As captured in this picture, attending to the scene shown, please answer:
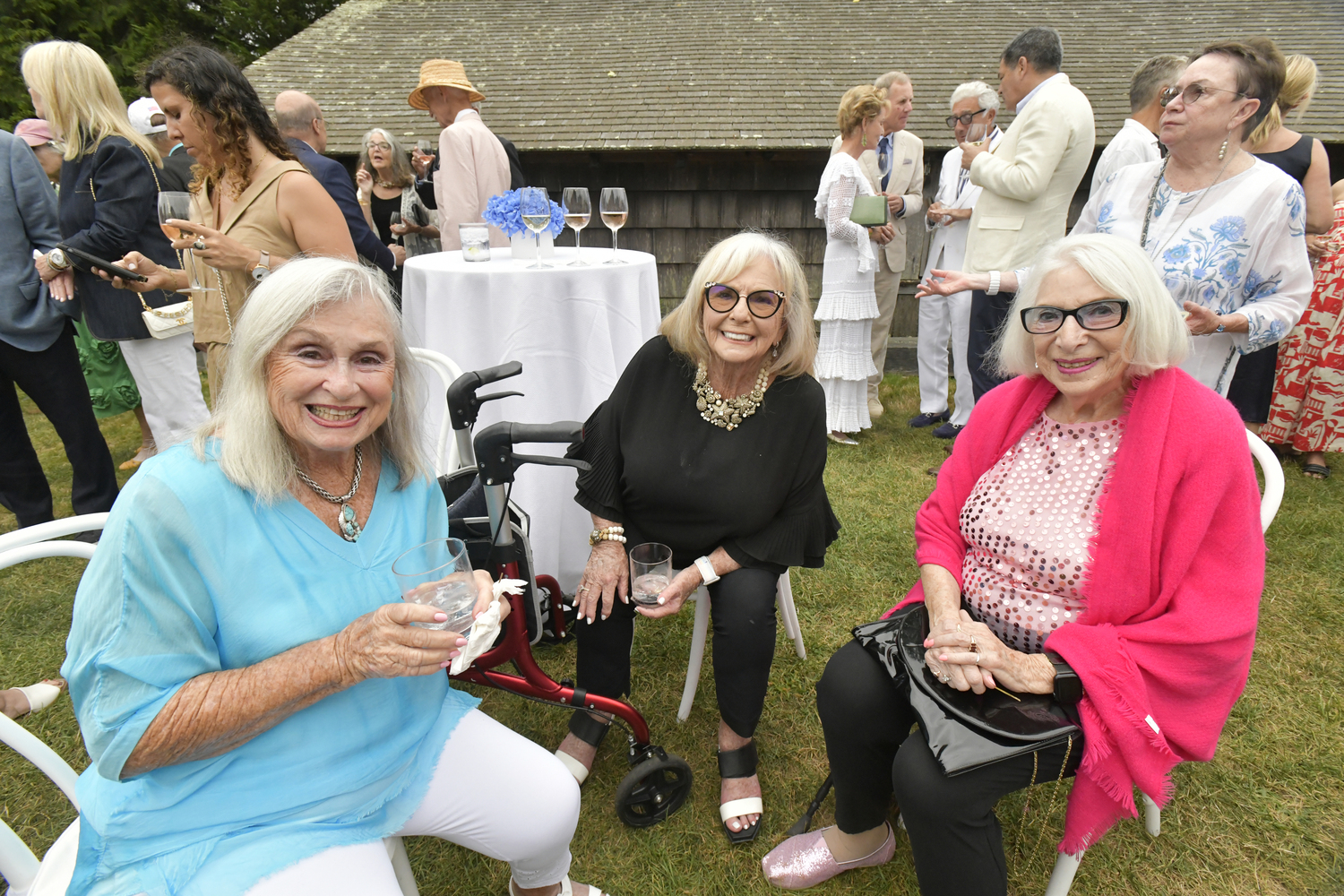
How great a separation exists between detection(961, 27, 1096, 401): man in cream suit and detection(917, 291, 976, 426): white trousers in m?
0.81

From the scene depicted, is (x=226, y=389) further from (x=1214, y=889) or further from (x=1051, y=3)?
(x=1051, y=3)

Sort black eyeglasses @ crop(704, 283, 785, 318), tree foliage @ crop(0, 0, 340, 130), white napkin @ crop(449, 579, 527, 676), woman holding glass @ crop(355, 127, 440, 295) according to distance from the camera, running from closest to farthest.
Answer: white napkin @ crop(449, 579, 527, 676)
black eyeglasses @ crop(704, 283, 785, 318)
woman holding glass @ crop(355, 127, 440, 295)
tree foliage @ crop(0, 0, 340, 130)

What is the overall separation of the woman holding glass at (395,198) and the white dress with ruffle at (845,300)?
3435 mm

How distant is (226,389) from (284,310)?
0.66ft

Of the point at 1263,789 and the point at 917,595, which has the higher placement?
the point at 917,595

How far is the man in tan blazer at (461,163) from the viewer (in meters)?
3.90

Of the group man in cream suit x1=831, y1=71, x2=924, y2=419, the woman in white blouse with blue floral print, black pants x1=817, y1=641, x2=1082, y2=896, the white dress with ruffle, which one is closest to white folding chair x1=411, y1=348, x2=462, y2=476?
black pants x1=817, y1=641, x2=1082, y2=896

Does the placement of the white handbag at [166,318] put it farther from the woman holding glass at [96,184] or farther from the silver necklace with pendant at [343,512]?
the silver necklace with pendant at [343,512]

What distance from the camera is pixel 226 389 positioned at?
1248 mm

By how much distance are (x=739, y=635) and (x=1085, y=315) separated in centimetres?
119

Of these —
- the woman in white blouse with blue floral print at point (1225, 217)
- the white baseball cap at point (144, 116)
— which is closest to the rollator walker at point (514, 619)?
A: the woman in white blouse with blue floral print at point (1225, 217)

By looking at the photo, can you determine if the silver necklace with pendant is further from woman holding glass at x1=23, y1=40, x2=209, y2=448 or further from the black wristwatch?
woman holding glass at x1=23, y1=40, x2=209, y2=448

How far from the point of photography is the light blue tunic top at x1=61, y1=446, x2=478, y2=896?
1.03 metres

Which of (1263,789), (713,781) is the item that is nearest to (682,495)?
(713,781)
